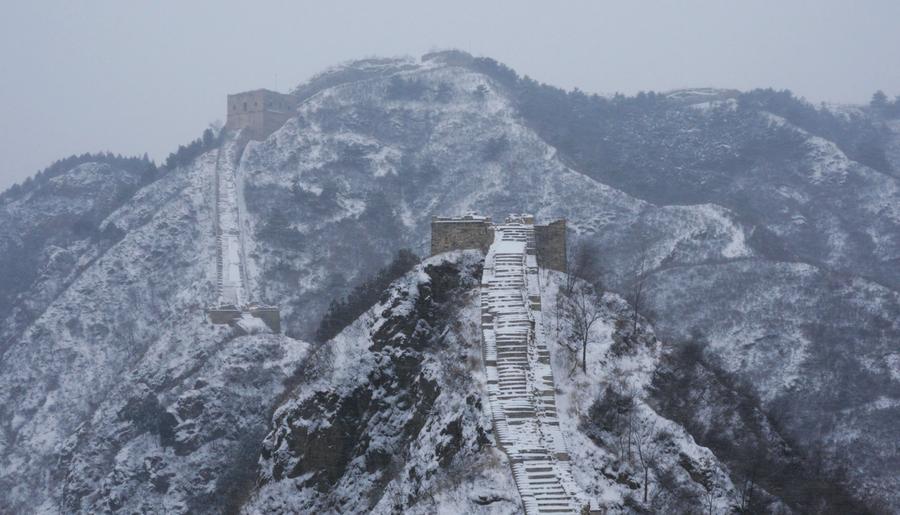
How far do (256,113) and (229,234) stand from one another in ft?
81.8

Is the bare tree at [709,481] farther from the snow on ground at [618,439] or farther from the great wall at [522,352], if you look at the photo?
the great wall at [522,352]

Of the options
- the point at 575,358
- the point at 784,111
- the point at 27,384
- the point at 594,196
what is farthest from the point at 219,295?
Answer: the point at 784,111

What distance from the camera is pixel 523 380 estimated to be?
86.2 ft

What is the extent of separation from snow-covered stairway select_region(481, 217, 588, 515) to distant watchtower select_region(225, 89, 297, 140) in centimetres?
7880

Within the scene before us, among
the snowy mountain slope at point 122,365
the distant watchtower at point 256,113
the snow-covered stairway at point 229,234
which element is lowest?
the snowy mountain slope at point 122,365

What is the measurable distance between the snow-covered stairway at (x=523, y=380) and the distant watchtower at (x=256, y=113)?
78.8 meters

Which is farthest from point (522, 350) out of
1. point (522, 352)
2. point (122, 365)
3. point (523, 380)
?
point (122, 365)

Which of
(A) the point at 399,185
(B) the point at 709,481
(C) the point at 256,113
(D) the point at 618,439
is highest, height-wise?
(C) the point at 256,113

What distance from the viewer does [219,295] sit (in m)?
78.4

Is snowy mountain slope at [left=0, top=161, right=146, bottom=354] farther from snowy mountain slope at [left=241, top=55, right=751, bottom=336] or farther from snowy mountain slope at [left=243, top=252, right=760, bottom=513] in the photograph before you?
snowy mountain slope at [left=243, top=252, right=760, bottom=513]

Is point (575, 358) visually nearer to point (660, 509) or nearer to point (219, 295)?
point (660, 509)

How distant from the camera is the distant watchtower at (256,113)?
107m

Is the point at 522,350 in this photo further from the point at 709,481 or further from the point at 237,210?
the point at 237,210

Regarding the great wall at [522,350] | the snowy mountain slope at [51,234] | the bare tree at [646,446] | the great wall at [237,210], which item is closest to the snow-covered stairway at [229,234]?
the great wall at [237,210]
